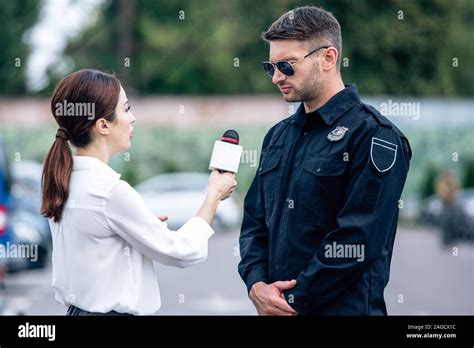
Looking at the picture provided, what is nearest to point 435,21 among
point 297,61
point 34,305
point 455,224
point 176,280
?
point 455,224

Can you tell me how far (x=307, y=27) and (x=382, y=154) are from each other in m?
0.65

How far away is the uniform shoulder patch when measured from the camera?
3.43 meters

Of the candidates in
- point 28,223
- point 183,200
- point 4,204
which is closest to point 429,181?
point 183,200

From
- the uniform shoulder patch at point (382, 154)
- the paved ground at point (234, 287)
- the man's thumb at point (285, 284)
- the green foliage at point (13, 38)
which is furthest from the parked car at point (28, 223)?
the green foliage at point (13, 38)

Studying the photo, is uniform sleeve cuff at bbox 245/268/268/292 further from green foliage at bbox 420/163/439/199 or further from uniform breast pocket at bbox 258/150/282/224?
green foliage at bbox 420/163/439/199

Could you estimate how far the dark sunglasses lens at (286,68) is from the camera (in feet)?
12.1

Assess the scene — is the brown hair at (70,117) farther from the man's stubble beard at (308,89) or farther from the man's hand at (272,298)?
the man's hand at (272,298)

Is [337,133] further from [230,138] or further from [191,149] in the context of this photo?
[191,149]

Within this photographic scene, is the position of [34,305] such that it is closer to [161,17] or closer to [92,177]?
[92,177]

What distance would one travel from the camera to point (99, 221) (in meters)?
3.29

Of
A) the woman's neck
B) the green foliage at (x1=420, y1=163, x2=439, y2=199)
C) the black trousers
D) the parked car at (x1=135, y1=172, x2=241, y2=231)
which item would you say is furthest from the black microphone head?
the green foliage at (x1=420, y1=163, x2=439, y2=199)

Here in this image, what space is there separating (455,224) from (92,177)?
1561 cm

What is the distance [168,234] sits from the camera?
11.0 feet

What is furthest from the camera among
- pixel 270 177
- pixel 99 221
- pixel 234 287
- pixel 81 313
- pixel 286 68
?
pixel 234 287
